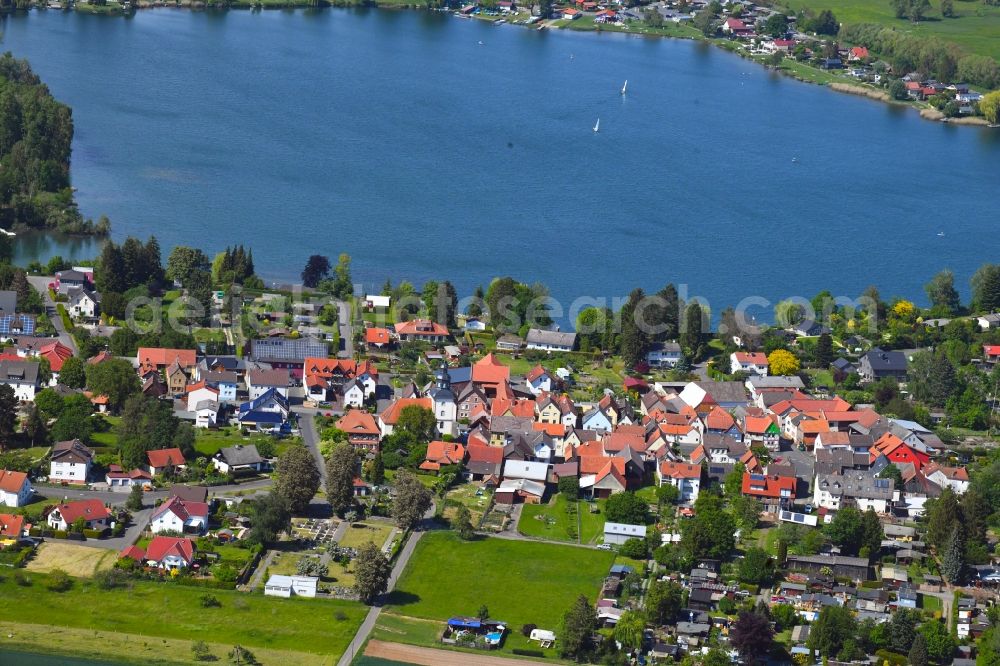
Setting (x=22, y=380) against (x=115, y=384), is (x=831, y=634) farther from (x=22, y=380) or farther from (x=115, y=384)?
(x=22, y=380)

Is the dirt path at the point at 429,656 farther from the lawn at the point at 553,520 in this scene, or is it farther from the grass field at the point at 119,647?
the lawn at the point at 553,520

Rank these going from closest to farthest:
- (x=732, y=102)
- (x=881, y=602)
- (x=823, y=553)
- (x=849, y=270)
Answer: (x=881, y=602) → (x=823, y=553) → (x=849, y=270) → (x=732, y=102)

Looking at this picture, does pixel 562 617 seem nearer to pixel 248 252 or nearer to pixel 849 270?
pixel 248 252

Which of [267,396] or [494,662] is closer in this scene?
[494,662]

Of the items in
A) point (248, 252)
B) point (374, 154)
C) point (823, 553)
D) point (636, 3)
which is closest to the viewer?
point (823, 553)

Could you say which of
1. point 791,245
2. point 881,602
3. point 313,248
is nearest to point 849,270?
point 791,245

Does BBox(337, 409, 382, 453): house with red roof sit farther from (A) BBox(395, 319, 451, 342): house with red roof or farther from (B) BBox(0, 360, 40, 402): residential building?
(B) BBox(0, 360, 40, 402): residential building

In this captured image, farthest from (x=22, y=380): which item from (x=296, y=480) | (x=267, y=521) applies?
(x=267, y=521)

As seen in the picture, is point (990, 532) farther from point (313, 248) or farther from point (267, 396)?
point (313, 248)
